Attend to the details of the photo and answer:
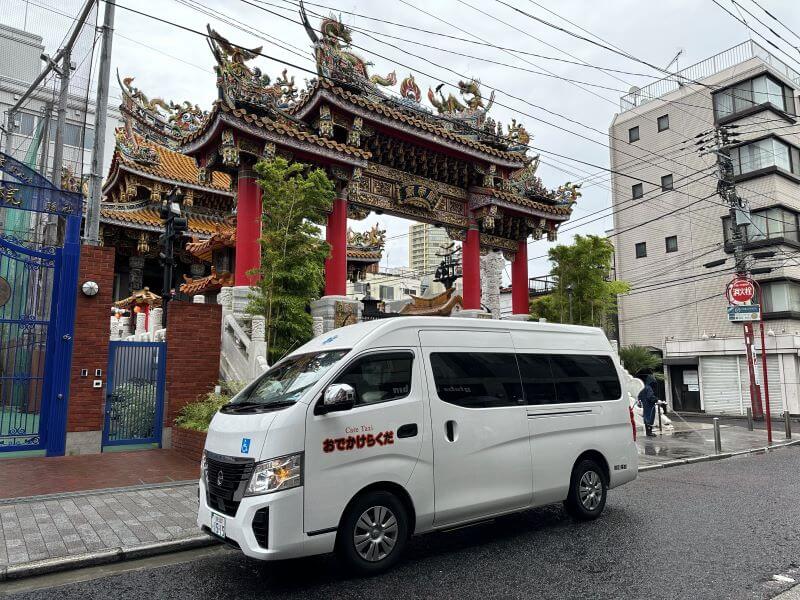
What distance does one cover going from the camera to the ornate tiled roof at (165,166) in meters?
22.3

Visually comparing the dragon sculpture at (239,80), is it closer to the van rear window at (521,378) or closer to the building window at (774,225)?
the van rear window at (521,378)

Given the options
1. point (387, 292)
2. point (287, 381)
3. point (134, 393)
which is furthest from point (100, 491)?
point (387, 292)

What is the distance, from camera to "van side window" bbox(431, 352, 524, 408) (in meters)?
6.02

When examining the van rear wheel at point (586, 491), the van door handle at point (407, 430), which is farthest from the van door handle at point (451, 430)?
the van rear wheel at point (586, 491)

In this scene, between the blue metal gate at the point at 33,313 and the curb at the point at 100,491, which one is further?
the blue metal gate at the point at 33,313

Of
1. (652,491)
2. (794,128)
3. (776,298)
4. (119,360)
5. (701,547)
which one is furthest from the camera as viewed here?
(794,128)

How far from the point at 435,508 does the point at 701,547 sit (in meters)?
2.98

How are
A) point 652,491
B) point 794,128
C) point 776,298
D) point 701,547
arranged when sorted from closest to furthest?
point 701,547 → point 652,491 → point 776,298 → point 794,128

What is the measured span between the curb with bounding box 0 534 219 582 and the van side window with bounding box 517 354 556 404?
4062 mm

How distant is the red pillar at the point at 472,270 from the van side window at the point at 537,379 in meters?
11.6

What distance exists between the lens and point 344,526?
5.05m

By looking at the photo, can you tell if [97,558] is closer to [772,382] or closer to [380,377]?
[380,377]

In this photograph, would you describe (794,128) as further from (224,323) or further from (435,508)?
(435,508)

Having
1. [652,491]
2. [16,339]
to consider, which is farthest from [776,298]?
[16,339]
